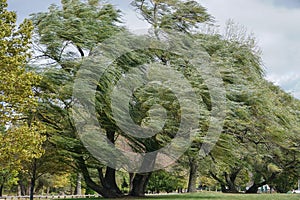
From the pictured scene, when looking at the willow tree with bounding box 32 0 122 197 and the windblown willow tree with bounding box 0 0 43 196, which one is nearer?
the windblown willow tree with bounding box 0 0 43 196

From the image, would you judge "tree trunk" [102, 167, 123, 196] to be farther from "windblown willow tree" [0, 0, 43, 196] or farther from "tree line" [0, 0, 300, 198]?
"windblown willow tree" [0, 0, 43, 196]

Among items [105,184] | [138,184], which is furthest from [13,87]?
[138,184]

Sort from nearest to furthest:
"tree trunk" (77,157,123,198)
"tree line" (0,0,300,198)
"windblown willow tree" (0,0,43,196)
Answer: "windblown willow tree" (0,0,43,196), "tree line" (0,0,300,198), "tree trunk" (77,157,123,198)

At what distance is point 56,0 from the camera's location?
15.2 metres

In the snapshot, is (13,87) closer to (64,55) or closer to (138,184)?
(64,55)

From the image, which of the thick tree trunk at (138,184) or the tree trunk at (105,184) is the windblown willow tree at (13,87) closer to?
the tree trunk at (105,184)

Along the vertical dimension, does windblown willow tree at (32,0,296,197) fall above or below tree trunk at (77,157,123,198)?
above

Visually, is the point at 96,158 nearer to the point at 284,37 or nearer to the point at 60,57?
the point at 60,57

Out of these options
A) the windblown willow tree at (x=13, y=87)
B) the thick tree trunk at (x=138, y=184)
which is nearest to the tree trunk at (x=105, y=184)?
the thick tree trunk at (x=138, y=184)

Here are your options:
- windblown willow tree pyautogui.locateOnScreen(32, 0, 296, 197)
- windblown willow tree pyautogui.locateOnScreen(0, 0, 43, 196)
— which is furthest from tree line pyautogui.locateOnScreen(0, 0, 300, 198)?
windblown willow tree pyautogui.locateOnScreen(0, 0, 43, 196)

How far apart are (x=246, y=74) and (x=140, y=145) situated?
5052 mm

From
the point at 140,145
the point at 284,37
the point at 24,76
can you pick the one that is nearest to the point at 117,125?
the point at 140,145

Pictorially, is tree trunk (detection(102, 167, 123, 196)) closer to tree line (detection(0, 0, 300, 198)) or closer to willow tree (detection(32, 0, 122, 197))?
tree line (detection(0, 0, 300, 198))

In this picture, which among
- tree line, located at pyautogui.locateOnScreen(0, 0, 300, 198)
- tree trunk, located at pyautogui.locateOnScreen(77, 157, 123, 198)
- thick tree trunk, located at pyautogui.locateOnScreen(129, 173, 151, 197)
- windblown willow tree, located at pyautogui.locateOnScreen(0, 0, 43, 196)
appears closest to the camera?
windblown willow tree, located at pyautogui.locateOnScreen(0, 0, 43, 196)
